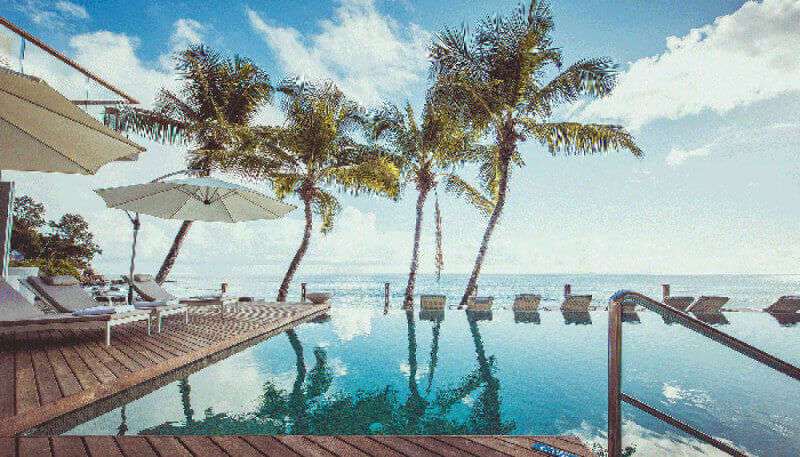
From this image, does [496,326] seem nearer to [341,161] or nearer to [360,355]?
[360,355]

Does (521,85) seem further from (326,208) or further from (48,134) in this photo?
(48,134)

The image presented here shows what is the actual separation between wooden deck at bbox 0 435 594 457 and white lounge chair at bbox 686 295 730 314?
12.6 metres

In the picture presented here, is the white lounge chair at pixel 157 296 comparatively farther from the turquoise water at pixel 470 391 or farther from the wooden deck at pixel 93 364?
the turquoise water at pixel 470 391

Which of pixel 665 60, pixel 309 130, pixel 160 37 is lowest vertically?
pixel 309 130

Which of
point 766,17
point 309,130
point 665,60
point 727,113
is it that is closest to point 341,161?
point 309,130

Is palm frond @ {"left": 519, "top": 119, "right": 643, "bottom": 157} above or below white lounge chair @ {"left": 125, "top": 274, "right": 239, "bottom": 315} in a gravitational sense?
above

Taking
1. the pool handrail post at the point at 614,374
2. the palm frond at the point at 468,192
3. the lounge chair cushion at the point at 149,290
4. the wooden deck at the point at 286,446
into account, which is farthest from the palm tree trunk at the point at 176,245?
the pool handrail post at the point at 614,374

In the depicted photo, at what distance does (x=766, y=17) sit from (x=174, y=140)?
16391 mm

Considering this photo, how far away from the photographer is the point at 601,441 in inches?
141

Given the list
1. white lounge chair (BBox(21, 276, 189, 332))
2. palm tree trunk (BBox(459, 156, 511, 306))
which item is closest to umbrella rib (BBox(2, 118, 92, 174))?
white lounge chair (BBox(21, 276, 189, 332))

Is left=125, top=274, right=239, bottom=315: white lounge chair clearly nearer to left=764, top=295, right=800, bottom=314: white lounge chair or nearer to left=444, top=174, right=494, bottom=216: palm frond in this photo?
left=444, top=174, right=494, bottom=216: palm frond

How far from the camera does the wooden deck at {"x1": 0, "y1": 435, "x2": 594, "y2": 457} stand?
2.37 metres

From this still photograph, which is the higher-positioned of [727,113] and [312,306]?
[727,113]

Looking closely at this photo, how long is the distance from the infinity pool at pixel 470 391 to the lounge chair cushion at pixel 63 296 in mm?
2881
